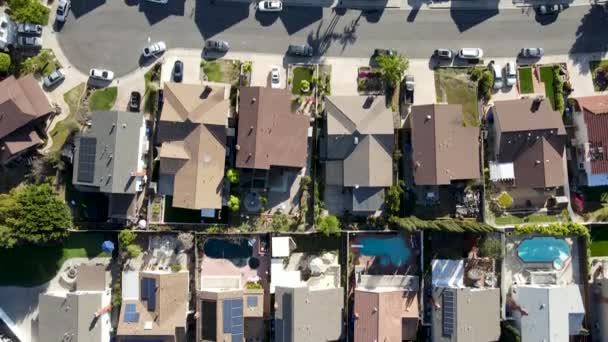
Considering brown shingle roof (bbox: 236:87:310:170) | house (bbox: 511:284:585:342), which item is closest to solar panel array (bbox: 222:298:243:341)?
brown shingle roof (bbox: 236:87:310:170)

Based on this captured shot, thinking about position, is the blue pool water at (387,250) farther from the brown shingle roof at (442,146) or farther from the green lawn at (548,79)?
the green lawn at (548,79)

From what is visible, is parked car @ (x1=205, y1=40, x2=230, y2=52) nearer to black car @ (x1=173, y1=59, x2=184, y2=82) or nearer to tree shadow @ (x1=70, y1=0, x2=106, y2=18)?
black car @ (x1=173, y1=59, x2=184, y2=82)

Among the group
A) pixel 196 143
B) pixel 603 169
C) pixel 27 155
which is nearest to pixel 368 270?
pixel 196 143

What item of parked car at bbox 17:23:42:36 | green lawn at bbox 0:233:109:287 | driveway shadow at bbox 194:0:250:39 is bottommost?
green lawn at bbox 0:233:109:287

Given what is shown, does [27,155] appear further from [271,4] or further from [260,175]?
[271,4]

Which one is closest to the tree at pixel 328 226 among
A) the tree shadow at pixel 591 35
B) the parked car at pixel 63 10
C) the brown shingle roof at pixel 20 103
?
the brown shingle roof at pixel 20 103

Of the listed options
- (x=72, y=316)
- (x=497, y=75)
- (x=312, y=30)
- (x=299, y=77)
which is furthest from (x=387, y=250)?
(x=72, y=316)

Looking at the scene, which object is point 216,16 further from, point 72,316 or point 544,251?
point 544,251

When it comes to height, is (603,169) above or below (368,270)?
above
